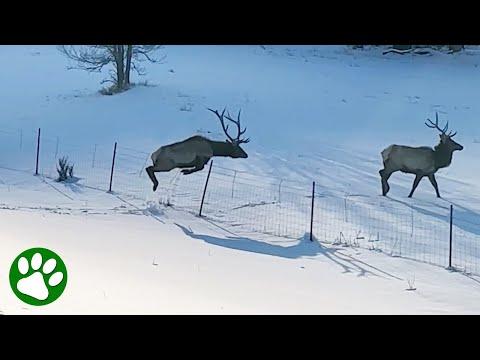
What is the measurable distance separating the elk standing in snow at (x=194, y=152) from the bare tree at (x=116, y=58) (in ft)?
1.25

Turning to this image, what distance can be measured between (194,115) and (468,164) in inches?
49.2

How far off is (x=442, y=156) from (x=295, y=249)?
3.13 ft

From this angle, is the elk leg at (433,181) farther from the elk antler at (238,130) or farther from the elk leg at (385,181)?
the elk antler at (238,130)

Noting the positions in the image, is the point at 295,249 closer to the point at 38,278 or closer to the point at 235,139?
the point at 235,139

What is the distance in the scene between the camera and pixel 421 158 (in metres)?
3.22

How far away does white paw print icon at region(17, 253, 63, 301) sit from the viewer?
2307 millimetres

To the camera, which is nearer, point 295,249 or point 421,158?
point 295,249

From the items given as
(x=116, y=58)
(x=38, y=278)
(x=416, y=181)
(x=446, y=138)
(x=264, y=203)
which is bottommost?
(x=38, y=278)

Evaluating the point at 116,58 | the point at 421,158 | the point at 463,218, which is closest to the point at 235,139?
the point at 116,58

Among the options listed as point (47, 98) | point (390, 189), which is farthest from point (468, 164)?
point (47, 98)
